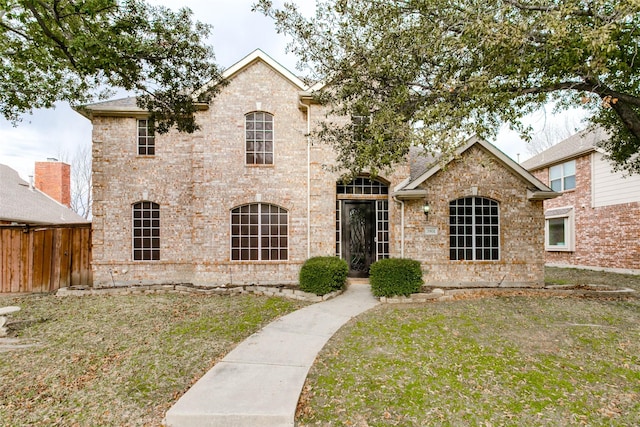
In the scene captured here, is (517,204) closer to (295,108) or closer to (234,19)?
(295,108)

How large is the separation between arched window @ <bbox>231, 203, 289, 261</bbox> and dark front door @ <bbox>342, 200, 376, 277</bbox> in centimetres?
201

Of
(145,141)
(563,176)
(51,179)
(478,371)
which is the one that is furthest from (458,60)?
(51,179)

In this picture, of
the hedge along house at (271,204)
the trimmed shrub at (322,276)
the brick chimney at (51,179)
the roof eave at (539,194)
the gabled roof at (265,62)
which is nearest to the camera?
the trimmed shrub at (322,276)

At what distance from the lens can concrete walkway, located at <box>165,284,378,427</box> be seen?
344 cm

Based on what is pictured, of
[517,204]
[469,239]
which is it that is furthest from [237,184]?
[517,204]

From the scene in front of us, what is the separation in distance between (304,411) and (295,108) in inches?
368

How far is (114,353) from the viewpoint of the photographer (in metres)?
5.45

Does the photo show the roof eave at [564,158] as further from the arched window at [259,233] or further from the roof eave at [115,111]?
the roof eave at [115,111]

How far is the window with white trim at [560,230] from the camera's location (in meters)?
16.6

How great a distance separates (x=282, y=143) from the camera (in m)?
11.0

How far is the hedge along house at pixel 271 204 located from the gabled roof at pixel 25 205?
597 centimetres

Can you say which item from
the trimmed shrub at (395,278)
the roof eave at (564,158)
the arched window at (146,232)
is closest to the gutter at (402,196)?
the trimmed shrub at (395,278)

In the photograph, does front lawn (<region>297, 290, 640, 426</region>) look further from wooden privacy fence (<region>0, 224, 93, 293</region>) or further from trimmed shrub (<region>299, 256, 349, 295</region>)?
wooden privacy fence (<region>0, 224, 93, 293</region>)

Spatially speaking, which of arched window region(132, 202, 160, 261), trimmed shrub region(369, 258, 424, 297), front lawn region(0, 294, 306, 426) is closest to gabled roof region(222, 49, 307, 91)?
arched window region(132, 202, 160, 261)
